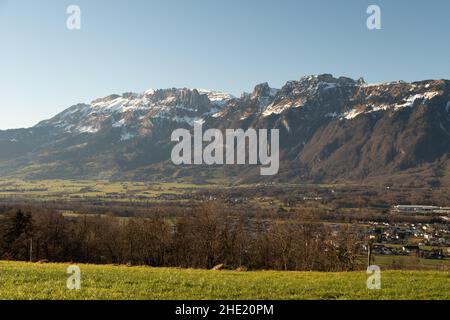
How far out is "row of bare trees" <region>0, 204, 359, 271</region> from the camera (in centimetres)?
7588

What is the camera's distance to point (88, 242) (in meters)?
93.4

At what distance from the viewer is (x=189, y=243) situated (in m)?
83.4

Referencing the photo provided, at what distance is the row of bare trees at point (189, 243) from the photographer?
249ft

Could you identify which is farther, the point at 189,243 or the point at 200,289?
the point at 189,243

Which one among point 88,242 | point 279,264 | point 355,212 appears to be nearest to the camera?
point 279,264

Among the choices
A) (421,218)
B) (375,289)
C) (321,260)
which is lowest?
(421,218)

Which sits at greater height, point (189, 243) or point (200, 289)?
point (200, 289)

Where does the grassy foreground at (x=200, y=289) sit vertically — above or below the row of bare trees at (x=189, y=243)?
above

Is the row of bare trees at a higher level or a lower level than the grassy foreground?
lower

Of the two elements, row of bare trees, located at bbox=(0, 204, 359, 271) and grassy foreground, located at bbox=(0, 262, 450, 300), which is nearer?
grassy foreground, located at bbox=(0, 262, 450, 300)

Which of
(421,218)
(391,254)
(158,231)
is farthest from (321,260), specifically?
(421,218)

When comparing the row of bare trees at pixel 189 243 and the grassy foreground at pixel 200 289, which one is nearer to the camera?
the grassy foreground at pixel 200 289
